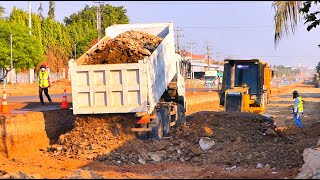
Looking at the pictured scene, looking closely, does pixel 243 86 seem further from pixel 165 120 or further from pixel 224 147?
pixel 224 147

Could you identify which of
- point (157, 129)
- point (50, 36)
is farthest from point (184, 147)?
point (50, 36)

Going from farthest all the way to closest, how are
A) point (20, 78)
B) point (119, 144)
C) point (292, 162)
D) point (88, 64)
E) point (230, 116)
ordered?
point (20, 78), point (230, 116), point (88, 64), point (119, 144), point (292, 162)

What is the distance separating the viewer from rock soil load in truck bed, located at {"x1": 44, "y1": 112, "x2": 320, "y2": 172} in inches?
422

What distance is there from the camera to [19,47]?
154 feet

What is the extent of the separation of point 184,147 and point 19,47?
3839cm

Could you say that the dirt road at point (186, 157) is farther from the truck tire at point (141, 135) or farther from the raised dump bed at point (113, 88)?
the raised dump bed at point (113, 88)

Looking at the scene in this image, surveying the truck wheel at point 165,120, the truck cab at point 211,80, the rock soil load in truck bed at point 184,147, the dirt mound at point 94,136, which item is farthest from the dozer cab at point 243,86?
the truck cab at point 211,80

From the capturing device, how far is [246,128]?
14406mm

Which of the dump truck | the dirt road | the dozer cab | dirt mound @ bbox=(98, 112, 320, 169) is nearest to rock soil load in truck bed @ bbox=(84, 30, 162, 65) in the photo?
the dump truck

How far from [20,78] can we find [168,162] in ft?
167

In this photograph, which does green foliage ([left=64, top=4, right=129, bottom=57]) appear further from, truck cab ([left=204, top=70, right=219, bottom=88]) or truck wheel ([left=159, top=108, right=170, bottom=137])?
truck wheel ([left=159, top=108, right=170, bottom=137])

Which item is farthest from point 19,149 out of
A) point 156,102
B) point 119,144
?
point 156,102

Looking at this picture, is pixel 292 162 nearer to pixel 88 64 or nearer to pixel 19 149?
pixel 88 64

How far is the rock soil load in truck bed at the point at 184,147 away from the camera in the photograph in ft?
35.2
